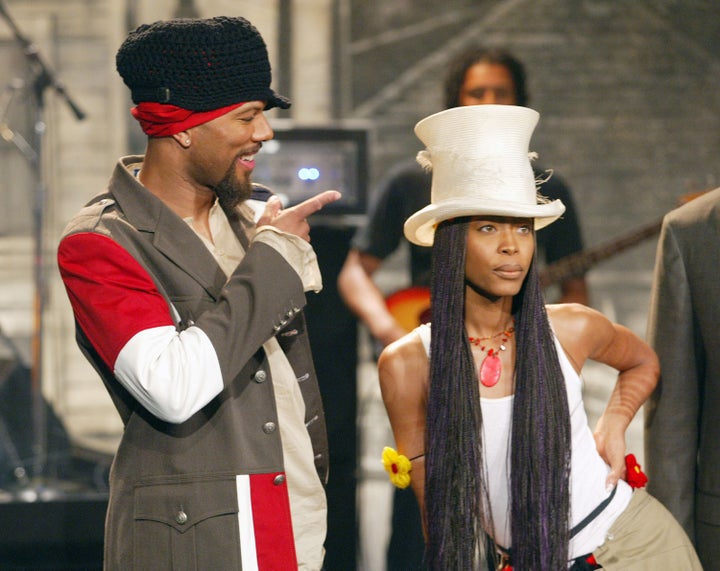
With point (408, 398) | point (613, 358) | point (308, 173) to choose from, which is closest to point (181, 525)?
point (408, 398)

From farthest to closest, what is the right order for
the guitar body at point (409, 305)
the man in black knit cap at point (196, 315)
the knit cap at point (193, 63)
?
the guitar body at point (409, 305) → the knit cap at point (193, 63) → the man in black knit cap at point (196, 315)

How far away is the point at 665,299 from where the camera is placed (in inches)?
83.5

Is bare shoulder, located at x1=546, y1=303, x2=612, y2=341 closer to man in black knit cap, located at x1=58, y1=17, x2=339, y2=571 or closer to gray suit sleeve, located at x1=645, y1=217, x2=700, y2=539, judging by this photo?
gray suit sleeve, located at x1=645, y1=217, x2=700, y2=539

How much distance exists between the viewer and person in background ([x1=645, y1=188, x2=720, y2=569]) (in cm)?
205

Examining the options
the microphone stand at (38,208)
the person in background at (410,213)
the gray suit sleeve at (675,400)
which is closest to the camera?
the gray suit sleeve at (675,400)

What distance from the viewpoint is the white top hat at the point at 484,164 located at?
186 cm

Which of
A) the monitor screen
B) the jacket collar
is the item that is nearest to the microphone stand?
the monitor screen

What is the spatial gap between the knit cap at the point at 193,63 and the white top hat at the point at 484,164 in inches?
16.0

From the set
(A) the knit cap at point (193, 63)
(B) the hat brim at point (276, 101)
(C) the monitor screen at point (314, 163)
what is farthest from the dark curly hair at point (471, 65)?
(A) the knit cap at point (193, 63)

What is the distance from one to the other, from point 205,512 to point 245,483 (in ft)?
0.28

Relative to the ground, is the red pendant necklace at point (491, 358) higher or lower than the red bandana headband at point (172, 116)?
lower

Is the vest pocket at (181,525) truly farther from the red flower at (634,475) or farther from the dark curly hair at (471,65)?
the dark curly hair at (471,65)

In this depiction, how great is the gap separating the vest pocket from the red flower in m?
0.85

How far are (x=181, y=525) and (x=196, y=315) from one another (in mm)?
377
